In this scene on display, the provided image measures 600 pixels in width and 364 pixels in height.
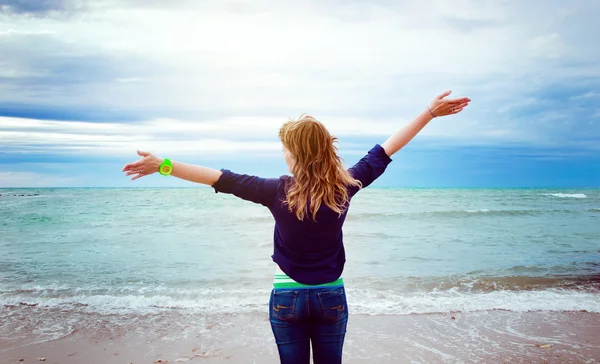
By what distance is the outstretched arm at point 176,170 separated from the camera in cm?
193

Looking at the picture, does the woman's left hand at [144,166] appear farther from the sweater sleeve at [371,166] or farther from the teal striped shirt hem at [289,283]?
the sweater sleeve at [371,166]

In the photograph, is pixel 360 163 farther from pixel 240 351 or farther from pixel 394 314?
pixel 394 314

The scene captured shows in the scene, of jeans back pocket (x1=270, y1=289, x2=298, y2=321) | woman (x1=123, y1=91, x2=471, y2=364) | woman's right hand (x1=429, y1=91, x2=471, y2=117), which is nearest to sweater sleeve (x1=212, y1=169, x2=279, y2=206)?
woman (x1=123, y1=91, x2=471, y2=364)

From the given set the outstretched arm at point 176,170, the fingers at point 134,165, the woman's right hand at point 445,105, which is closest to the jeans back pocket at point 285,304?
the outstretched arm at point 176,170

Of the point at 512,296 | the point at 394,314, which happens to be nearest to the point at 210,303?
the point at 394,314

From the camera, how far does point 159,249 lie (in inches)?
492

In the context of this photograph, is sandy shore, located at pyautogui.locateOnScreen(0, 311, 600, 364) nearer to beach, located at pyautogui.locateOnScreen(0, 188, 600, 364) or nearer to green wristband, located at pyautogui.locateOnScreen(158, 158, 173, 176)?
beach, located at pyautogui.locateOnScreen(0, 188, 600, 364)

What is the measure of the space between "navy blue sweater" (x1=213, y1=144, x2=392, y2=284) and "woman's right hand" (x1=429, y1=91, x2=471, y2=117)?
0.70m

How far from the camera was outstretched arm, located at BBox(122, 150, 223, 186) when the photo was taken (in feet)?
6.33

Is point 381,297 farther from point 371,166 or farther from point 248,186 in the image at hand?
point 248,186

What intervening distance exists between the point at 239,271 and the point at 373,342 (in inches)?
185

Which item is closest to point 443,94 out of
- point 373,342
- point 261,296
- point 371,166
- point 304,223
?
point 371,166

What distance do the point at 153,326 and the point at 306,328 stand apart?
4.59 metres

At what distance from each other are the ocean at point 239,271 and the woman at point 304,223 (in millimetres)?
4383
